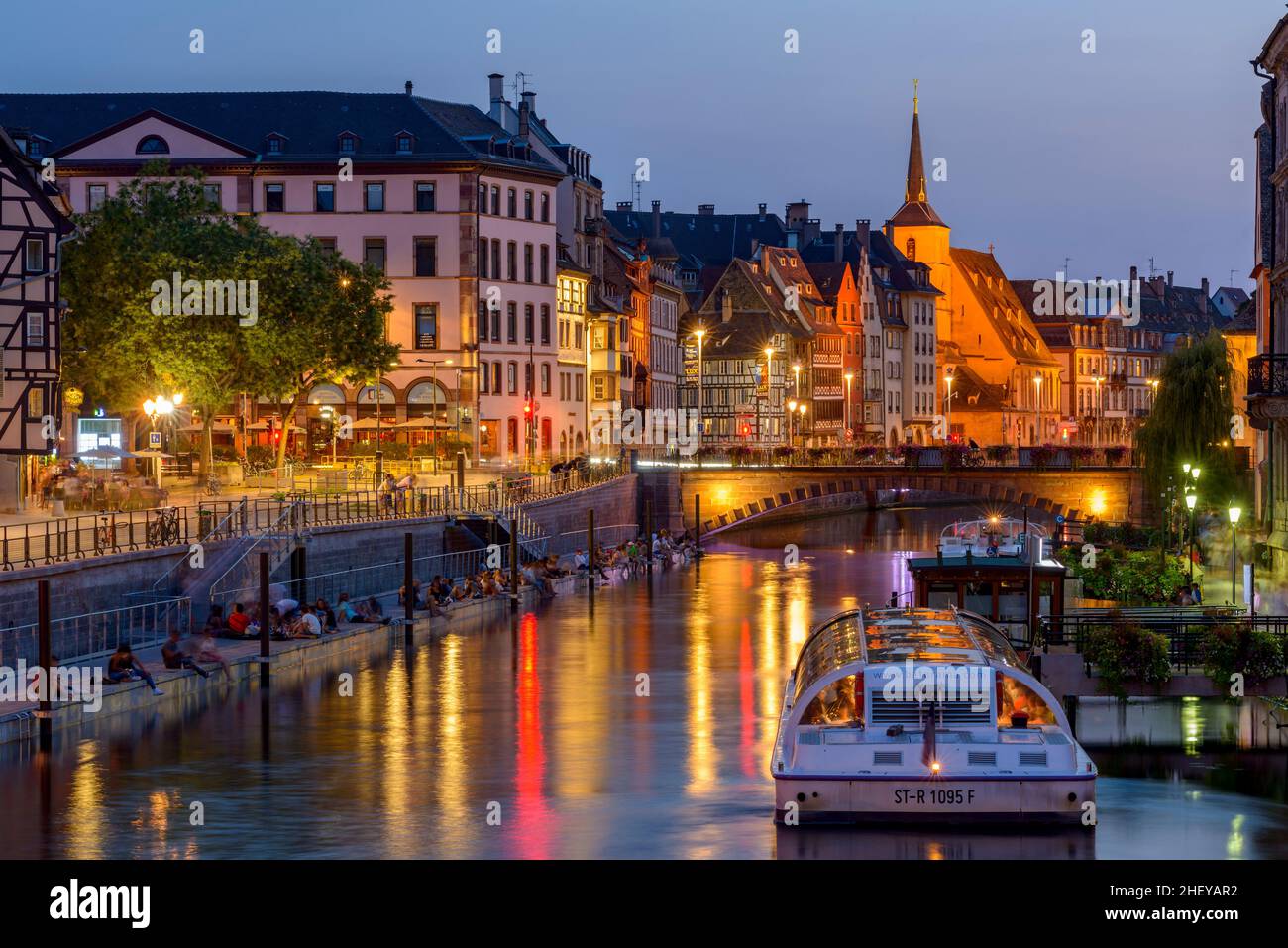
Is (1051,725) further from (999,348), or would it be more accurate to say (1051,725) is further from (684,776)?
(999,348)

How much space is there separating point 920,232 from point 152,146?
96487 mm

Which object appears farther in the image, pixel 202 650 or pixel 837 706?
pixel 202 650

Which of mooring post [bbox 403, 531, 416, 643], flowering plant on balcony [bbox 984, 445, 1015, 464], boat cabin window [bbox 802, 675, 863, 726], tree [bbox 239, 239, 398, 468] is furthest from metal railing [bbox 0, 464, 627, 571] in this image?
flowering plant on balcony [bbox 984, 445, 1015, 464]

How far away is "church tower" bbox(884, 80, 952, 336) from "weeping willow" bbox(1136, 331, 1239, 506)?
10431 centimetres

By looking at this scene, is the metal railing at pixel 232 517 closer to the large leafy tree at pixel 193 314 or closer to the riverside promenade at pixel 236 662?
the riverside promenade at pixel 236 662

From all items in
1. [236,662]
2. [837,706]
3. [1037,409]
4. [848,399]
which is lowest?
[236,662]

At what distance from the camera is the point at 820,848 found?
29922 millimetres

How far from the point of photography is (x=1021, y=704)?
3080 cm

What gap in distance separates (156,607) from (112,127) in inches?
2115

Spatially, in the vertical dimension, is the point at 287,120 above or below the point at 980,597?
above

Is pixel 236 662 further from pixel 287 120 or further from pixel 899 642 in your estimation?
pixel 287 120

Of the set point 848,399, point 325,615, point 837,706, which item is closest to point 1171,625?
point 837,706

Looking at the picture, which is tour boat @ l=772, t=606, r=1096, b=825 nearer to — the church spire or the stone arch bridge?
the stone arch bridge
